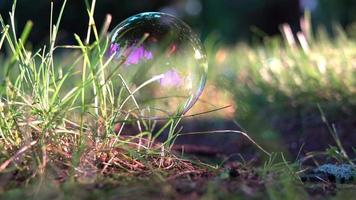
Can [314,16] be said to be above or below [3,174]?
below

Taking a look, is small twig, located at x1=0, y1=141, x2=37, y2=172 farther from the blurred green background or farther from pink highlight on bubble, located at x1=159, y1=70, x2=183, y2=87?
the blurred green background

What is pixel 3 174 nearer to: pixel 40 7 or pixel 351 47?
pixel 351 47

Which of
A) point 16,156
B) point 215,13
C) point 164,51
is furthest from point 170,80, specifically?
Result: point 215,13

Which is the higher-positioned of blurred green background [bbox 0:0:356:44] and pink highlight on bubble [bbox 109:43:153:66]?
pink highlight on bubble [bbox 109:43:153:66]

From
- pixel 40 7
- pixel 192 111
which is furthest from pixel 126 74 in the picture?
pixel 40 7

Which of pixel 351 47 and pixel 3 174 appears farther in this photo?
pixel 351 47

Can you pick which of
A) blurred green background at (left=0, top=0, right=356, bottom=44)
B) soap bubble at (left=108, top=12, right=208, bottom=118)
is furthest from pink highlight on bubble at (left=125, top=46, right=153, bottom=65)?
blurred green background at (left=0, top=0, right=356, bottom=44)
